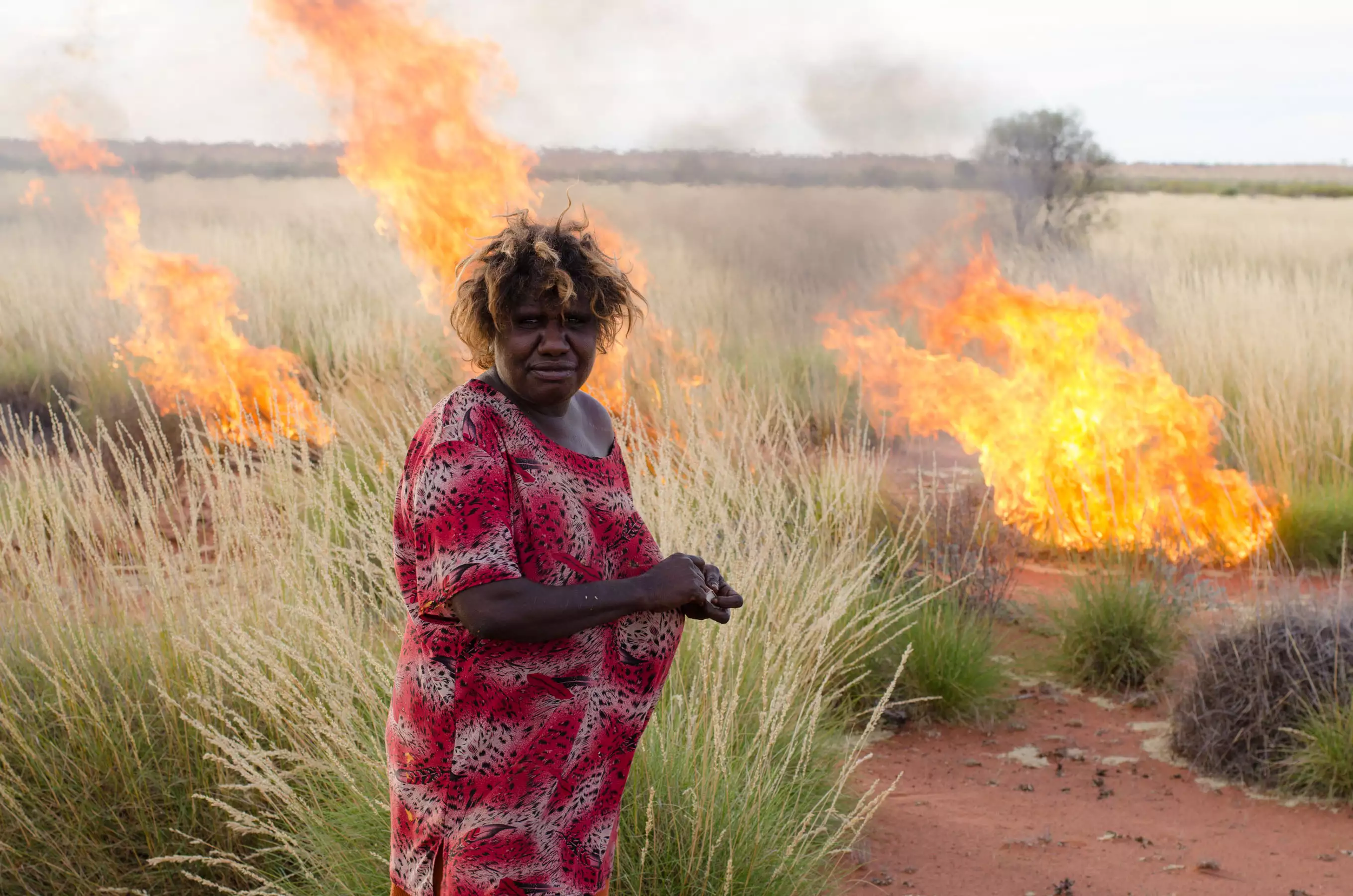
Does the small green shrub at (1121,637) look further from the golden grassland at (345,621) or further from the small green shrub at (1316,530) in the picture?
the small green shrub at (1316,530)

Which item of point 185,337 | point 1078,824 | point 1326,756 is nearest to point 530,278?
point 1078,824

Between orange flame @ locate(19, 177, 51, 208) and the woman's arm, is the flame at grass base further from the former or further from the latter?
orange flame @ locate(19, 177, 51, 208)

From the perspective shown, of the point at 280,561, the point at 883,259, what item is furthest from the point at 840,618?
the point at 883,259

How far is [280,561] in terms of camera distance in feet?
14.1

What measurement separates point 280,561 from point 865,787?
2.47 metres

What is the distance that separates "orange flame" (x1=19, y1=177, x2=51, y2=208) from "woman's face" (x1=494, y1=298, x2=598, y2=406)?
23671 millimetres

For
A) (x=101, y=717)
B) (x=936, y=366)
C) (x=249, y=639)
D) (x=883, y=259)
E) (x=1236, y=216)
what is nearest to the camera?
(x=249, y=639)

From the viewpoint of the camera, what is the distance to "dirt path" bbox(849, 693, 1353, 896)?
4289mm

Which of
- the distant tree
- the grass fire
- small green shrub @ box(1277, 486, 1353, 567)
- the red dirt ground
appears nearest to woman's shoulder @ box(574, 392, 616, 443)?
the grass fire

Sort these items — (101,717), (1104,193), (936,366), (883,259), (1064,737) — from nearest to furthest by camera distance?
(101,717) → (1064,737) → (936,366) → (883,259) → (1104,193)

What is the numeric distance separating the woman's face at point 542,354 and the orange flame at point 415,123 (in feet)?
22.7

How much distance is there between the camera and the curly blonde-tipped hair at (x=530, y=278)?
1953 millimetres

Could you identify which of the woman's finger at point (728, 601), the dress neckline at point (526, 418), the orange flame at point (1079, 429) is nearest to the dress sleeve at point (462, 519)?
the dress neckline at point (526, 418)

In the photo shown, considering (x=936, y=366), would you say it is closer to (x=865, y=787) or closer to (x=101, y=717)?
(x=865, y=787)
